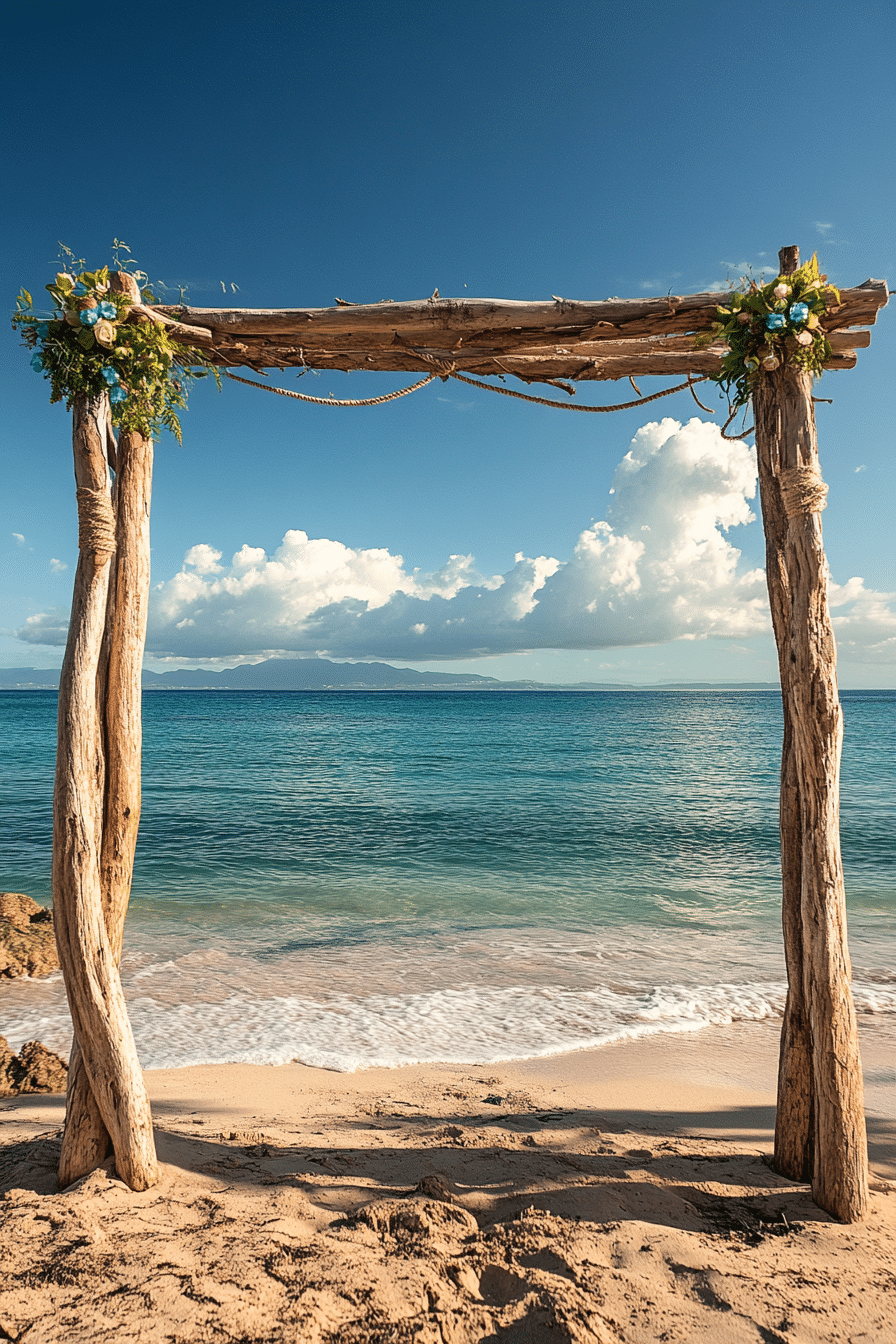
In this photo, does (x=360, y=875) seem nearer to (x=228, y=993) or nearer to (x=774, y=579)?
(x=228, y=993)

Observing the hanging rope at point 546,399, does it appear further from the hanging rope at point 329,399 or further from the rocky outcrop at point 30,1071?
the rocky outcrop at point 30,1071

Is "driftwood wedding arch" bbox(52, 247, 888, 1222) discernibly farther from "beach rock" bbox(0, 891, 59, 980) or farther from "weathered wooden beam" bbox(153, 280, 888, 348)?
"beach rock" bbox(0, 891, 59, 980)

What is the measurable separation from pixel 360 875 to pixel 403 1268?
8.82 m

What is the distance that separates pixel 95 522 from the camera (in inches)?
125

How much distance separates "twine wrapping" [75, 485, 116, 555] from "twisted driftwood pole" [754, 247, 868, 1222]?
10.6ft

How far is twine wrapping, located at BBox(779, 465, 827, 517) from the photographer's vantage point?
3221mm

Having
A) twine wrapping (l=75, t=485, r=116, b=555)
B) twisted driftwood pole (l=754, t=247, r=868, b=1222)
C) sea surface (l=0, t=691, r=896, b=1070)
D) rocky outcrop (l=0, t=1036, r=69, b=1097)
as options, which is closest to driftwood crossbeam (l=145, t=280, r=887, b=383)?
twisted driftwood pole (l=754, t=247, r=868, b=1222)

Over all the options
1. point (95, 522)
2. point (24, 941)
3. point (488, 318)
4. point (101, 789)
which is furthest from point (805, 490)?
point (24, 941)

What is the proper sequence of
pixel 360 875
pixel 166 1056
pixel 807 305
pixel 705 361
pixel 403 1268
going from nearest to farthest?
pixel 403 1268, pixel 807 305, pixel 705 361, pixel 166 1056, pixel 360 875

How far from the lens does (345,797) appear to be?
19.0m

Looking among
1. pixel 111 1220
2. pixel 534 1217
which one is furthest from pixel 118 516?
pixel 534 1217

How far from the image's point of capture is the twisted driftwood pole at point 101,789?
116 inches

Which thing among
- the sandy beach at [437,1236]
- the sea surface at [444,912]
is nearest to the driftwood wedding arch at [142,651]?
the sandy beach at [437,1236]

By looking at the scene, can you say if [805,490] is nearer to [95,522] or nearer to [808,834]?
[808,834]
